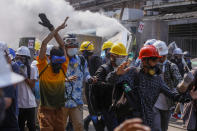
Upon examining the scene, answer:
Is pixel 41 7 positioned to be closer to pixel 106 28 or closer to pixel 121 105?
pixel 106 28

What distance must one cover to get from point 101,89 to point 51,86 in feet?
2.28

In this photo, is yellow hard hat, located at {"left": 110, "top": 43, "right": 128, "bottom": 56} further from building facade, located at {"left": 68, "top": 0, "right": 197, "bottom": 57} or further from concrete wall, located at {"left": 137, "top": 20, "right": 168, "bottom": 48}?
concrete wall, located at {"left": 137, "top": 20, "right": 168, "bottom": 48}

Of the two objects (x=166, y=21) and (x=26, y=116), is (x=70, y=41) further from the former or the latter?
(x=166, y=21)

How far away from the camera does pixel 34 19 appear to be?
1680cm

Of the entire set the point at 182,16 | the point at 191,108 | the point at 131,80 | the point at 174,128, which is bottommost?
the point at 174,128

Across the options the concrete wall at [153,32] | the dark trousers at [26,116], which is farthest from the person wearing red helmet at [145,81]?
the concrete wall at [153,32]

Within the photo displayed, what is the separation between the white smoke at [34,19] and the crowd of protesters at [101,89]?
29.3 feet

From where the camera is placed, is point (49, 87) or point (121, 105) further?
point (49, 87)

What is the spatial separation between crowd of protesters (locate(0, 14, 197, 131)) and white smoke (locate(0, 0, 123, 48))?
8.92 metres

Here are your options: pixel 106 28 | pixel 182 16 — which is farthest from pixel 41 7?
pixel 182 16

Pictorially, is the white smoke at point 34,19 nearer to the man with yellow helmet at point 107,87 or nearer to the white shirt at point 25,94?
the white shirt at point 25,94

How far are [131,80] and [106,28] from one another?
10.5 meters

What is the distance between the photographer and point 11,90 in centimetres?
245

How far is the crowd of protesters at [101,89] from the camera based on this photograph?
3391 millimetres
